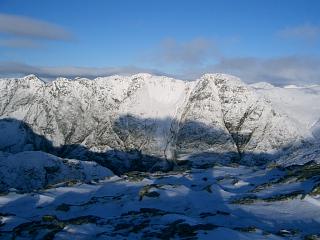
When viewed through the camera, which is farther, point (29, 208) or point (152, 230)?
point (29, 208)

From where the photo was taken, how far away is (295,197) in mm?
49094

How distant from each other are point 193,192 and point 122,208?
8.85 meters

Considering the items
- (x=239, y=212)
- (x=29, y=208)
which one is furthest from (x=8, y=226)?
(x=239, y=212)

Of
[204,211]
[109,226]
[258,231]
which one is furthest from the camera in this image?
[204,211]

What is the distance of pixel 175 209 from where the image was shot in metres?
54.8

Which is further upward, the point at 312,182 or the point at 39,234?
the point at 312,182

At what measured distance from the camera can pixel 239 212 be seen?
48.4 meters

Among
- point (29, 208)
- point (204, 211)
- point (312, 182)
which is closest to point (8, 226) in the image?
point (29, 208)

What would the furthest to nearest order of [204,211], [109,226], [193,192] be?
[193,192] < [204,211] < [109,226]

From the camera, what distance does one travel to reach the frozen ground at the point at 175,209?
41.8 m

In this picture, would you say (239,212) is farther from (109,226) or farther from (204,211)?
(109,226)

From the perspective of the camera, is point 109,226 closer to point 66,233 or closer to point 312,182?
point 66,233

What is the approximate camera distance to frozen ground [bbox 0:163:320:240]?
41750 mm

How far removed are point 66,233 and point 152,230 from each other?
7275mm
